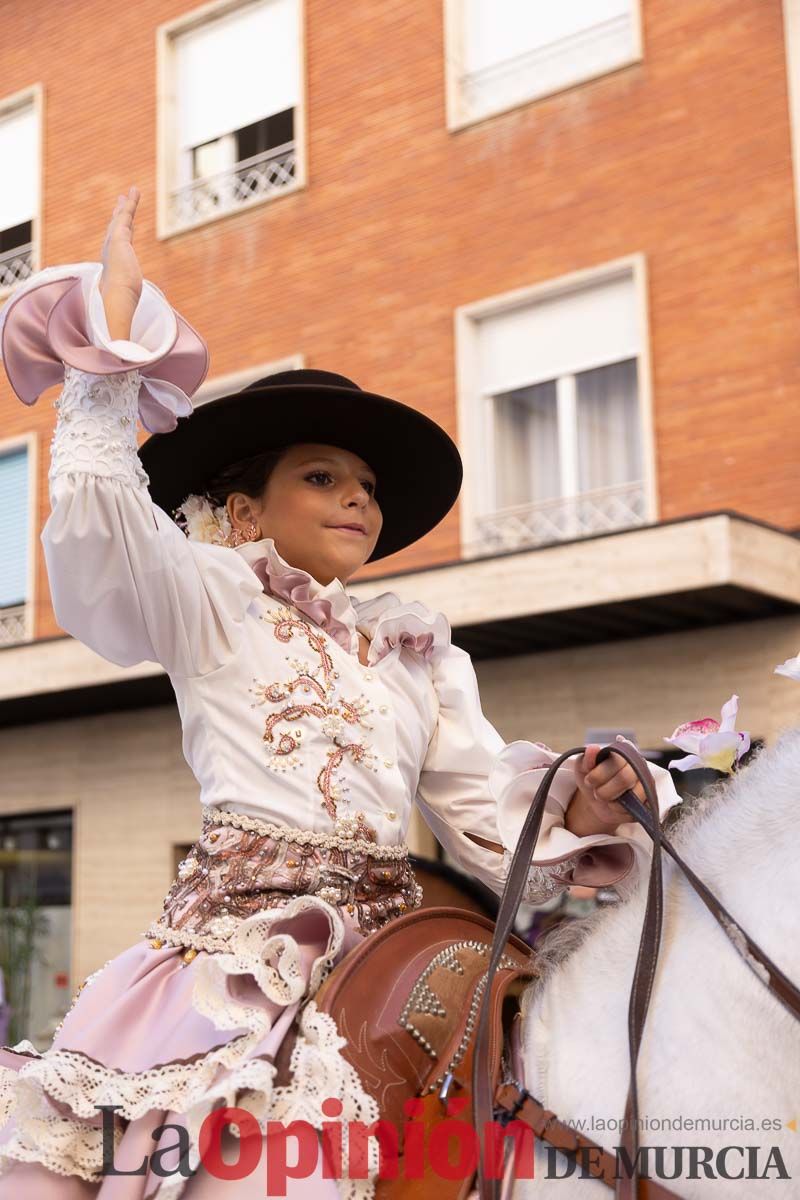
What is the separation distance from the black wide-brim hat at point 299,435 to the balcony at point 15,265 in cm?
1144

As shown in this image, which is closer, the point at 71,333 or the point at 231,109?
the point at 71,333

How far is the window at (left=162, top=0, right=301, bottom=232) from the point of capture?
11680mm

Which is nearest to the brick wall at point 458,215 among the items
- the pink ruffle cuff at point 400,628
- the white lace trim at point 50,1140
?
the pink ruffle cuff at point 400,628

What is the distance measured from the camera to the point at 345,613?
2.52 metres

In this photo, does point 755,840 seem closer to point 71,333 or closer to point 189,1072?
point 189,1072

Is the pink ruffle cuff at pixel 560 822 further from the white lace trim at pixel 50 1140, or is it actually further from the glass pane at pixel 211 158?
the glass pane at pixel 211 158

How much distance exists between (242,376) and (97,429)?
31.2ft

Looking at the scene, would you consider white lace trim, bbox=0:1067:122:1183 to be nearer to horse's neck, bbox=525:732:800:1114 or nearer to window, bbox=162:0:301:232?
horse's neck, bbox=525:732:800:1114

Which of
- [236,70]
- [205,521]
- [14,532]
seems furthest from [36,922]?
[205,521]

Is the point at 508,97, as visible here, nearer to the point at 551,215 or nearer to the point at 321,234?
the point at 551,215

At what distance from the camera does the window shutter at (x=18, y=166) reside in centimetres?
1349

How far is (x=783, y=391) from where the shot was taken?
870 cm

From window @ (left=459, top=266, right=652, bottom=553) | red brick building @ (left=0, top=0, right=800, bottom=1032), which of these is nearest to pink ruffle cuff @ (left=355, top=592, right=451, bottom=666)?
→ red brick building @ (left=0, top=0, right=800, bottom=1032)

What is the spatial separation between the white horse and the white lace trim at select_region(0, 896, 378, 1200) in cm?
27
